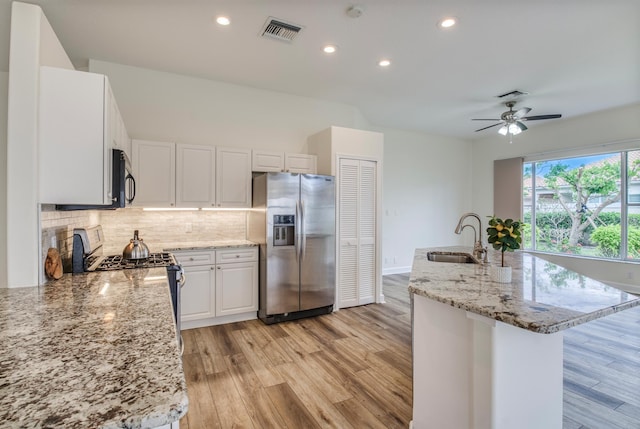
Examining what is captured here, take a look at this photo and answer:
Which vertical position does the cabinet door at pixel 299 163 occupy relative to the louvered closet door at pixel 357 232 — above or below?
above

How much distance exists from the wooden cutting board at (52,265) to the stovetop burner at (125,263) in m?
Answer: 0.31

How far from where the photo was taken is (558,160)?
5.93 metres

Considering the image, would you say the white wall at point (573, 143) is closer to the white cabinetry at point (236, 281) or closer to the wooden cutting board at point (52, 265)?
the white cabinetry at point (236, 281)

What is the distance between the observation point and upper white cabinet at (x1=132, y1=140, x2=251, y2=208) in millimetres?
3420

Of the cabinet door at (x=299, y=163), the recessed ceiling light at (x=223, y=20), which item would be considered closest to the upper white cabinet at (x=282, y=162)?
the cabinet door at (x=299, y=163)

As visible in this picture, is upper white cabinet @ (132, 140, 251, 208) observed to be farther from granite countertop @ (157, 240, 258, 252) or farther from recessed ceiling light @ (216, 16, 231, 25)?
recessed ceiling light @ (216, 16, 231, 25)

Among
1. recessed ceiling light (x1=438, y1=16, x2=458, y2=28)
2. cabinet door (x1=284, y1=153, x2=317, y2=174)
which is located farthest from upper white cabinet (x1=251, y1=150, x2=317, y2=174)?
recessed ceiling light (x1=438, y1=16, x2=458, y2=28)

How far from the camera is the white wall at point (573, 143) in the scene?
502cm

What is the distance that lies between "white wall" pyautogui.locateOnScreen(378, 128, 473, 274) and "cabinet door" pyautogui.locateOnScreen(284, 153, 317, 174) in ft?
7.92

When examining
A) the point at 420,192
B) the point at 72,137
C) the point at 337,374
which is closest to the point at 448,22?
the point at 72,137

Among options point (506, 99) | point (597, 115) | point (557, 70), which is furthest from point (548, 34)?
point (597, 115)

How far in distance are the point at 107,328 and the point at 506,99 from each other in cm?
536

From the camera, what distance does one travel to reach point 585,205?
5590 mm

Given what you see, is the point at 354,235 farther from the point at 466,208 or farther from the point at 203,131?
the point at 466,208
